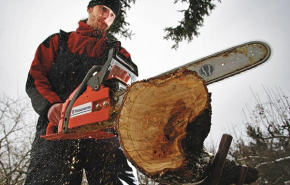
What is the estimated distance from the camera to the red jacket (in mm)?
1492

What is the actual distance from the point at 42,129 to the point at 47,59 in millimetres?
683

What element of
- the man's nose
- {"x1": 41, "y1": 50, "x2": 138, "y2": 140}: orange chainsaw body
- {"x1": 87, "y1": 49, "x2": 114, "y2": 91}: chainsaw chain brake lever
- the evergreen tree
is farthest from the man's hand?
the evergreen tree

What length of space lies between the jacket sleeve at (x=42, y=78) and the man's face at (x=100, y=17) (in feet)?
1.39

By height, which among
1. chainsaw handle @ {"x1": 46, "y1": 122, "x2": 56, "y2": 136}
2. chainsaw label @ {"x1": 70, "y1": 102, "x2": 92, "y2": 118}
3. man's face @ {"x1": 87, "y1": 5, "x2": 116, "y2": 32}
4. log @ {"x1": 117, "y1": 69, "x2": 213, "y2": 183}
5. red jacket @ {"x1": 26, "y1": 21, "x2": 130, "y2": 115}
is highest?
man's face @ {"x1": 87, "y1": 5, "x2": 116, "y2": 32}

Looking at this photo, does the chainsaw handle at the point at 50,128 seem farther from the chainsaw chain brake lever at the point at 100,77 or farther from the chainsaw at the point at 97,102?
the chainsaw chain brake lever at the point at 100,77

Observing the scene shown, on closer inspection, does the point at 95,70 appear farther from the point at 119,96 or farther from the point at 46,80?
the point at 46,80

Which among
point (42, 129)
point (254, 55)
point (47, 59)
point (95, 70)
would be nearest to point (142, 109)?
point (95, 70)

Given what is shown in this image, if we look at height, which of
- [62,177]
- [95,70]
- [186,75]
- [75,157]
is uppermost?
[95,70]

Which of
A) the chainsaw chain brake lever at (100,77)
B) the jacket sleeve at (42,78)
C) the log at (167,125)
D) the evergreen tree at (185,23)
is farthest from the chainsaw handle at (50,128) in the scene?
the evergreen tree at (185,23)

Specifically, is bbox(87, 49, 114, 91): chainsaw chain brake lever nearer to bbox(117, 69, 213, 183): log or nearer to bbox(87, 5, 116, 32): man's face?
bbox(117, 69, 213, 183): log

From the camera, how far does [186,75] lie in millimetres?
833

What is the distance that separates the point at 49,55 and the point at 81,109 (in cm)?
90

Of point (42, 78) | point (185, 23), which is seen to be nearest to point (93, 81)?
point (42, 78)

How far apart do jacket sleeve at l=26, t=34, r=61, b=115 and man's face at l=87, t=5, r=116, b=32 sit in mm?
422
